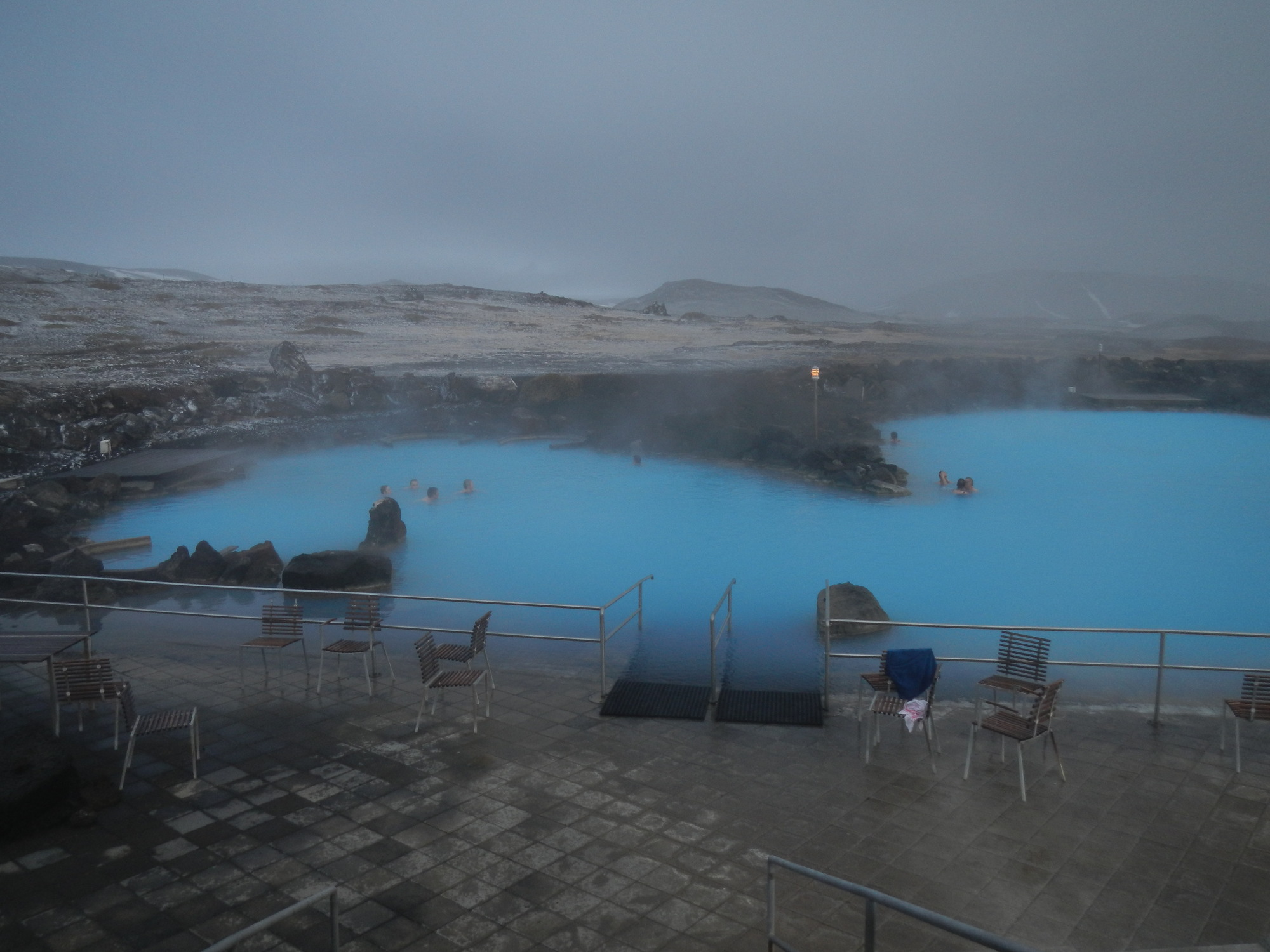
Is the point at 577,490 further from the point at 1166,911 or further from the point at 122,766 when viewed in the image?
the point at 1166,911

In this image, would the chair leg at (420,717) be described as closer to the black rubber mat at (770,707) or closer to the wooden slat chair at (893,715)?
the black rubber mat at (770,707)

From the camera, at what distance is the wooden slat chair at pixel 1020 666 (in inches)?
242

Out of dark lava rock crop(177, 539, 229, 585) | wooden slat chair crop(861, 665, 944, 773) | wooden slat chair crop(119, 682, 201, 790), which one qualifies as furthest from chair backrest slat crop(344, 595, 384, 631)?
dark lava rock crop(177, 539, 229, 585)

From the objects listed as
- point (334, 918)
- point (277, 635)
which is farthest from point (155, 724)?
point (334, 918)

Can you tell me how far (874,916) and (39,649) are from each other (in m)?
6.03

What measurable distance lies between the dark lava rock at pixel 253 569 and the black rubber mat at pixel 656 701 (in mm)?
7788

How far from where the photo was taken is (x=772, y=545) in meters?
16.7

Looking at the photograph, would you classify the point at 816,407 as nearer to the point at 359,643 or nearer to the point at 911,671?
the point at 911,671

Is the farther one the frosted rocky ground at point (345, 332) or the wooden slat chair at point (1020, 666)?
the frosted rocky ground at point (345, 332)

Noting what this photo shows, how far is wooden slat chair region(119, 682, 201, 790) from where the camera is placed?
5.39 metres

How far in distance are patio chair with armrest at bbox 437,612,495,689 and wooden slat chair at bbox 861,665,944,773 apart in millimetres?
3005

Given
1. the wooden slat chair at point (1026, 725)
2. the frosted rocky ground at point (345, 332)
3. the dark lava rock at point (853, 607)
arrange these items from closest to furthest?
the wooden slat chair at point (1026, 725) → the dark lava rock at point (853, 607) → the frosted rocky ground at point (345, 332)

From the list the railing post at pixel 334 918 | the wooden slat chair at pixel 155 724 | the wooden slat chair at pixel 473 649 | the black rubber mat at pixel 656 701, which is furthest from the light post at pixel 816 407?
the railing post at pixel 334 918

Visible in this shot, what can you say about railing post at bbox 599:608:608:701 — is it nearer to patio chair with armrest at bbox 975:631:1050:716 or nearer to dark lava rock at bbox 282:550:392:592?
patio chair with armrest at bbox 975:631:1050:716
